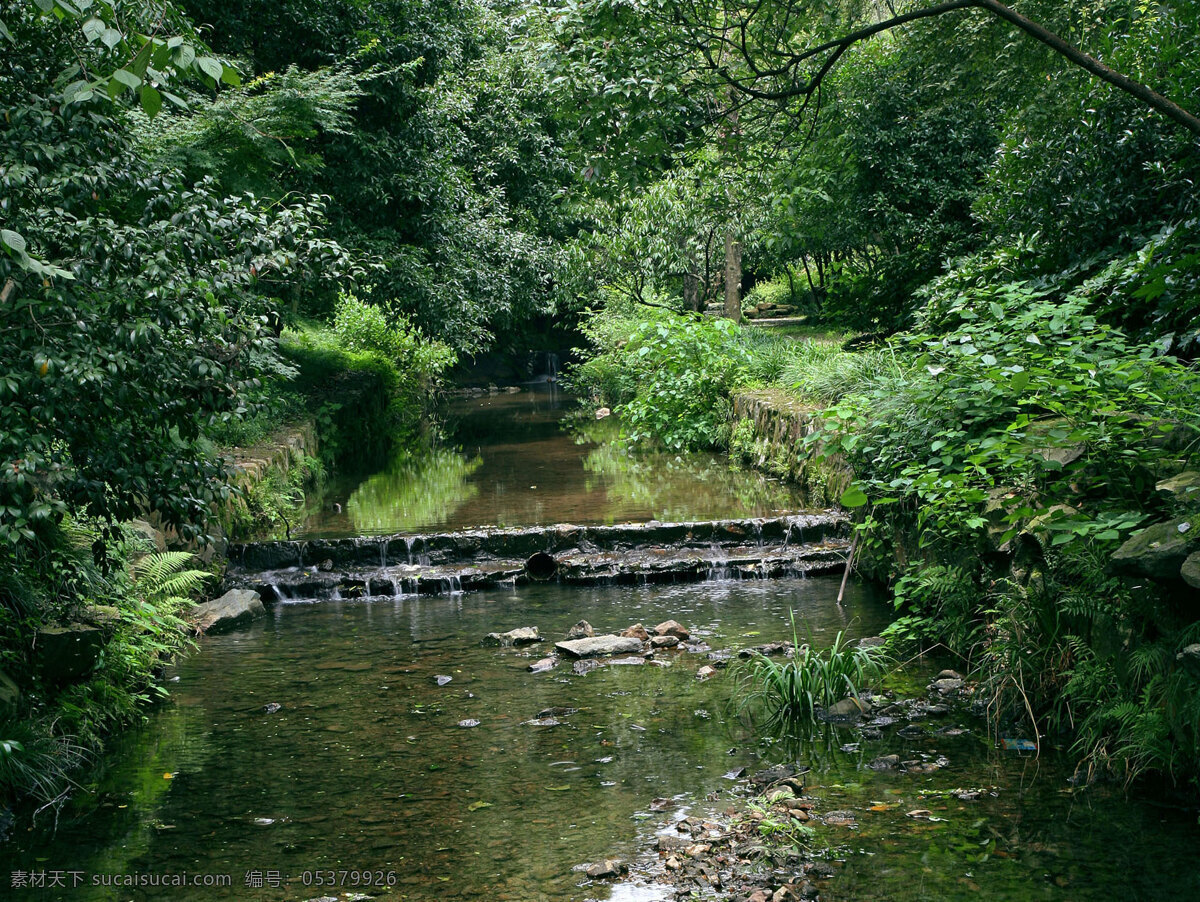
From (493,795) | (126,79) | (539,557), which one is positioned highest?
(126,79)

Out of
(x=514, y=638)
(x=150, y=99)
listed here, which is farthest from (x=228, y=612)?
(x=150, y=99)

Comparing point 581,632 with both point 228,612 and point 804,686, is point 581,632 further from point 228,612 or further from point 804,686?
point 228,612

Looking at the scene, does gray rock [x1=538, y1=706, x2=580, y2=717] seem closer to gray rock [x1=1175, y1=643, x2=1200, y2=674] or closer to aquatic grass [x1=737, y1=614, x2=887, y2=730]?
aquatic grass [x1=737, y1=614, x2=887, y2=730]

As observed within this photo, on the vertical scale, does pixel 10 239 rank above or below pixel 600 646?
above

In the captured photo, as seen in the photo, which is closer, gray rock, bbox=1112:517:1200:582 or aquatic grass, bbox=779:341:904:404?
gray rock, bbox=1112:517:1200:582

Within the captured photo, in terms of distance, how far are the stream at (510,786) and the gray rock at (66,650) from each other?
0.60 meters

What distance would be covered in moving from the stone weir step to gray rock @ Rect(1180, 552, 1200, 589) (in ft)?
18.0

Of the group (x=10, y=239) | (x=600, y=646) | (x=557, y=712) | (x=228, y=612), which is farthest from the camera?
(x=228, y=612)

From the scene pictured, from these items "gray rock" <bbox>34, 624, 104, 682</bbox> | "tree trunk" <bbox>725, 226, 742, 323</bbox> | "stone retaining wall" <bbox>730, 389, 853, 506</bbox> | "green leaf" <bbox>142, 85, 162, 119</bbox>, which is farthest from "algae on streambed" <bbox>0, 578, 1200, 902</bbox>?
"tree trunk" <bbox>725, 226, 742, 323</bbox>

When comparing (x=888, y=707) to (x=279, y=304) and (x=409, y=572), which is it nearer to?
(x=279, y=304)

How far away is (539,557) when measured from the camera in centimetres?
1002

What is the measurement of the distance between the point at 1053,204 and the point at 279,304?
6647 millimetres

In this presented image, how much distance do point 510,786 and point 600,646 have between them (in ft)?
7.55

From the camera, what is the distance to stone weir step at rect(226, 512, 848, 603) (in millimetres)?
9766
